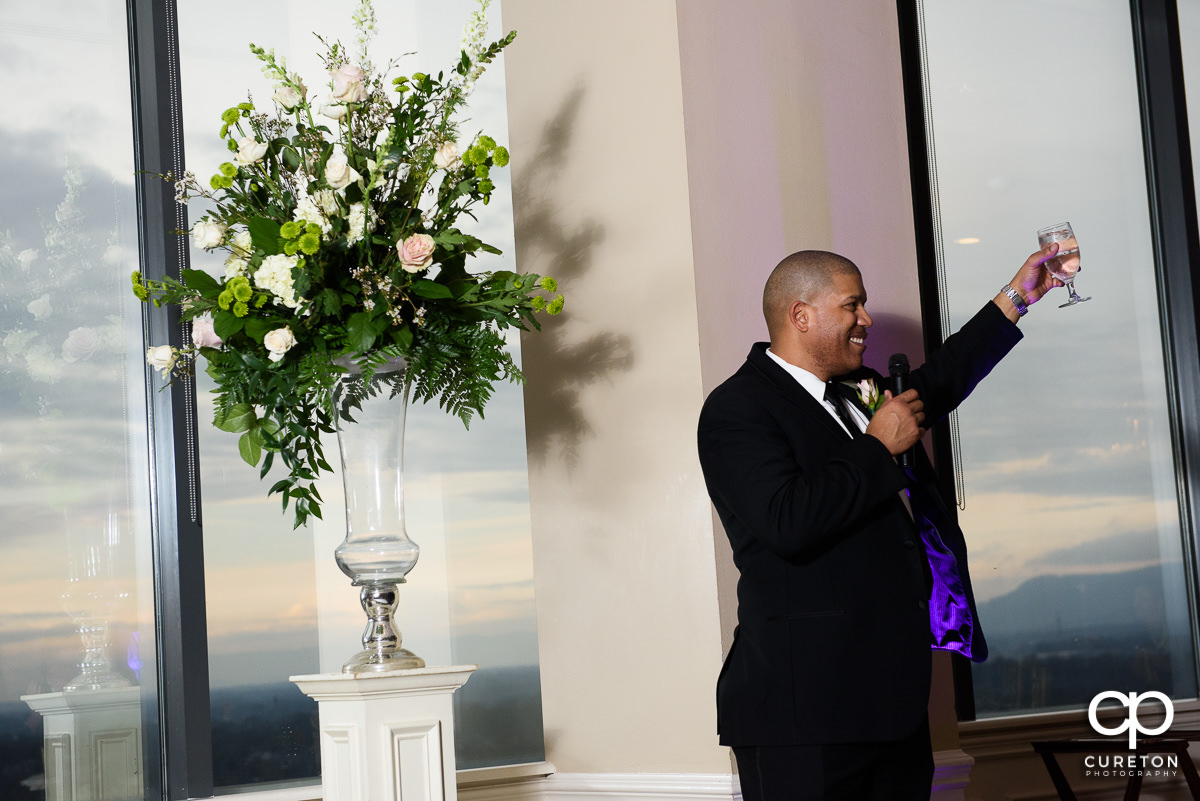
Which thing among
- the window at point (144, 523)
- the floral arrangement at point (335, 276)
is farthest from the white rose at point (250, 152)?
the window at point (144, 523)

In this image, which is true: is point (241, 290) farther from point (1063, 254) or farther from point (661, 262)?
point (1063, 254)

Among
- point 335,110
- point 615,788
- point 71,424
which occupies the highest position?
point 335,110

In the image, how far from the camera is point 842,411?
2.28 meters

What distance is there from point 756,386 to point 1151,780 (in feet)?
8.31

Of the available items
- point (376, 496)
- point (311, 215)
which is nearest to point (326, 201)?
point (311, 215)

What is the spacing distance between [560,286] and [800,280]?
0.97 metres

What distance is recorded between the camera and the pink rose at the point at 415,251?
7.56ft

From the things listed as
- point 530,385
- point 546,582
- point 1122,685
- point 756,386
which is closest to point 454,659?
point 546,582

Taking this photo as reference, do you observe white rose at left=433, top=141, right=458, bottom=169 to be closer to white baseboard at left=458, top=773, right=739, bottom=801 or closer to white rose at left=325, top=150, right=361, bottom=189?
white rose at left=325, top=150, right=361, bottom=189

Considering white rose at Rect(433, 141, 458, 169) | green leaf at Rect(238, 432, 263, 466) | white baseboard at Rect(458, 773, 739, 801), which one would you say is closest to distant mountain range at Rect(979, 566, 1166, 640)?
white baseboard at Rect(458, 773, 739, 801)

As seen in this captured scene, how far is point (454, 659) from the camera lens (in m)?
3.27

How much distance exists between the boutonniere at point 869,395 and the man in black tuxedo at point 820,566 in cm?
5

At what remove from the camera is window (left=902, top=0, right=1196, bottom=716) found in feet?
12.7

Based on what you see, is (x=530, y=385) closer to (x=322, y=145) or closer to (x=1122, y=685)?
(x=322, y=145)
